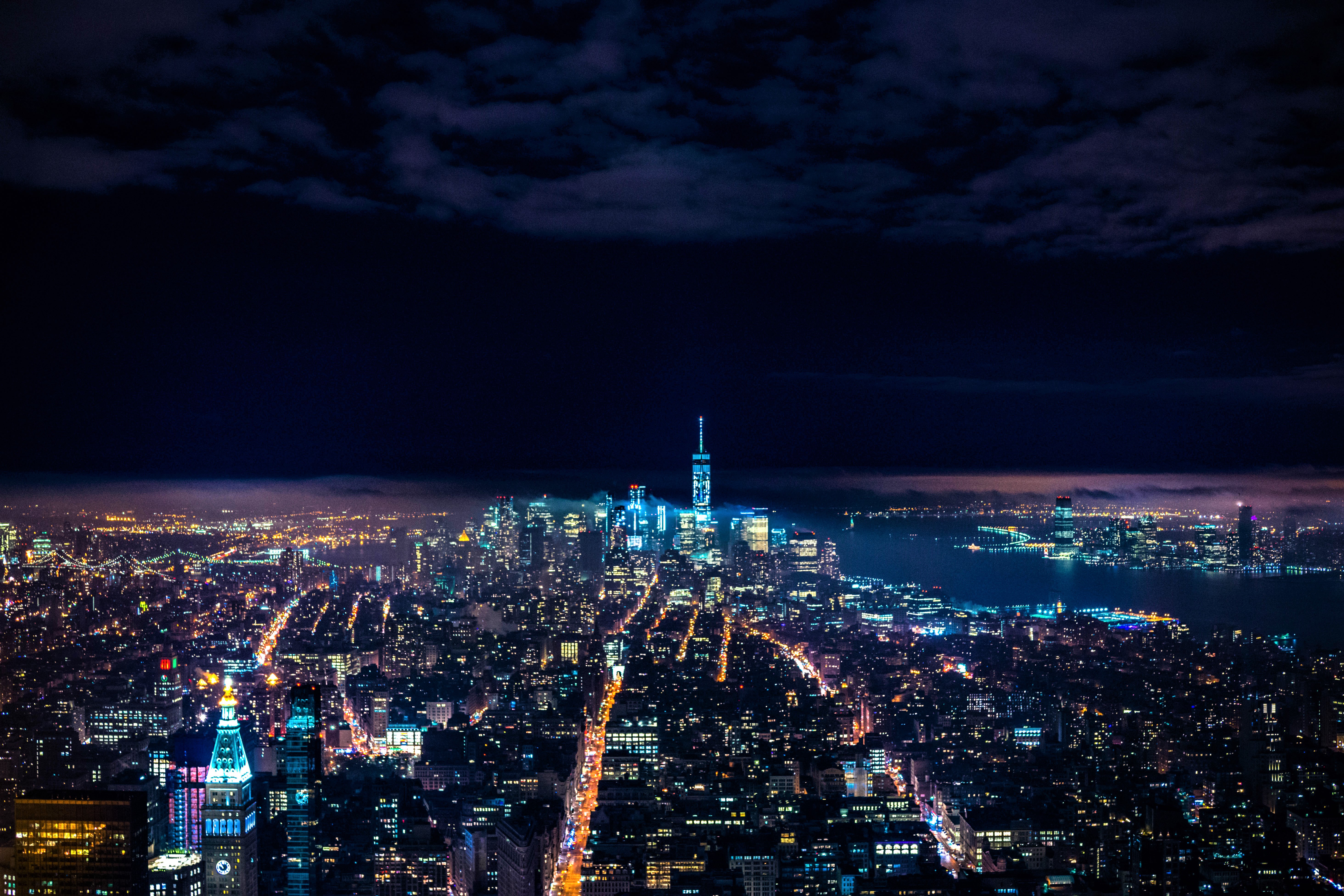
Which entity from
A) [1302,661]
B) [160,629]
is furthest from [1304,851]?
[160,629]

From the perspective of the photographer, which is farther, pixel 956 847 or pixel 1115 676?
pixel 1115 676

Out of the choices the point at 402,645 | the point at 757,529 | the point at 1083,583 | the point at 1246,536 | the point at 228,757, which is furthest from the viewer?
the point at 757,529

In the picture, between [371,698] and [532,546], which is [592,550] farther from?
[371,698]

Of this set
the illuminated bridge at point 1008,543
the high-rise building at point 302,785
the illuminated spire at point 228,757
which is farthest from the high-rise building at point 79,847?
the illuminated bridge at point 1008,543

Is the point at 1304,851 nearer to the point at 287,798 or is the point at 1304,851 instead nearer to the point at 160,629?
the point at 287,798

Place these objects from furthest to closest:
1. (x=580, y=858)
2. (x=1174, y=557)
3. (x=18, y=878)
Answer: (x=1174, y=557)
(x=580, y=858)
(x=18, y=878)

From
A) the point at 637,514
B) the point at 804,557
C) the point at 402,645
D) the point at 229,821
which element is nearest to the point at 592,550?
the point at 637,514
